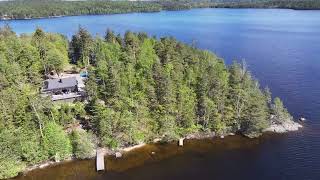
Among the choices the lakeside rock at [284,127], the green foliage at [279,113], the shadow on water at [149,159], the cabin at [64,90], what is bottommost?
the shadow on water at [149,159]

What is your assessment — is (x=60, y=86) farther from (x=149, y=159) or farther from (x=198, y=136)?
(x=198, y=136)

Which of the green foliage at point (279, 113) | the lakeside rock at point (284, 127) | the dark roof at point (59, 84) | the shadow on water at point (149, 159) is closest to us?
the shadow on water at point (149, 159)

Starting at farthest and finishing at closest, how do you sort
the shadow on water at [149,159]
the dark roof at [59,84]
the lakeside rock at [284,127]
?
the dark roof at [59,84]
the lakeside rock at [284,127]
the shadow on water at [149,159]

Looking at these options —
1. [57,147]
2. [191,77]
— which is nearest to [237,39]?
[191,77]

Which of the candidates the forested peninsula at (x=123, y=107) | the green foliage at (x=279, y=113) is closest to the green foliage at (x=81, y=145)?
the forested peninsula at (x=123, y=107)

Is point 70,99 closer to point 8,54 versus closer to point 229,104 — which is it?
point 8,54

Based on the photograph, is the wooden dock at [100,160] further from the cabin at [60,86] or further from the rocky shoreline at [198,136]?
the cabin at [60,86]

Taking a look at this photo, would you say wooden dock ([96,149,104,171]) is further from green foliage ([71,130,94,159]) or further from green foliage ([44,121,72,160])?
green foliage ([44,121,72,160])

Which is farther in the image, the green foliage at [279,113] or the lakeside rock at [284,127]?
the green foliage at [279,113]
